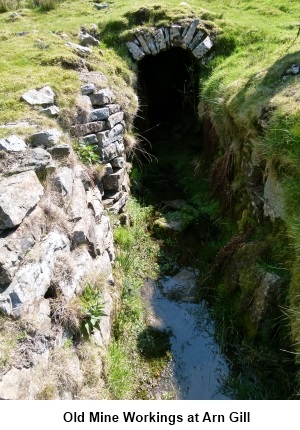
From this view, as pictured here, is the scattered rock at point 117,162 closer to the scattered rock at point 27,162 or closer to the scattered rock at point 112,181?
the scattered rock at point 112,181

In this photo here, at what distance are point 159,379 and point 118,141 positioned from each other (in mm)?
5059

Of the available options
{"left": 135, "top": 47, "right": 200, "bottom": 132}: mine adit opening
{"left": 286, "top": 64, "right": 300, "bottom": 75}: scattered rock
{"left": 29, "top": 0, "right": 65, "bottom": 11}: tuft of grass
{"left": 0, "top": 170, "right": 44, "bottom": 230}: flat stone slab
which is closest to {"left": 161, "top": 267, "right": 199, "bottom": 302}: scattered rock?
{"left": 0, "top": 170, "right": 44, "bottom": 230}: flat stone slab

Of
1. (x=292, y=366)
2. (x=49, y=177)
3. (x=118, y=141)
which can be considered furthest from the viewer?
(x=118, y=141)

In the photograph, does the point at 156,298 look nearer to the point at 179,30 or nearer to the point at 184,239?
the point at 184,239

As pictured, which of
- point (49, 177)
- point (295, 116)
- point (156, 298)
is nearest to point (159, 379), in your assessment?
point (156, 298)

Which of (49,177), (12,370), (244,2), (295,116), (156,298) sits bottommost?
(156,298)

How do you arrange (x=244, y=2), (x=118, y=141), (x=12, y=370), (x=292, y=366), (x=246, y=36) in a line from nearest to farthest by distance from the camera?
(x=12, y=370)
(x=292, y=366)
(x=118, y=141)
(x=246, y=36)
(x=244, y=2)

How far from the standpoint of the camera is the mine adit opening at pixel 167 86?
14375mm

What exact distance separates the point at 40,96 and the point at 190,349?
5178 millimetres

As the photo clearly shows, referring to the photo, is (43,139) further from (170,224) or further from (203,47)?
(203,47)

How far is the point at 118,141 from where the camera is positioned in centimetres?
877

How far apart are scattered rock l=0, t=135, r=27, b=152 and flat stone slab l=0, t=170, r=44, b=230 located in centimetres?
62

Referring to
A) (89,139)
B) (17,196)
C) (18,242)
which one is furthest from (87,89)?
(18,242)
